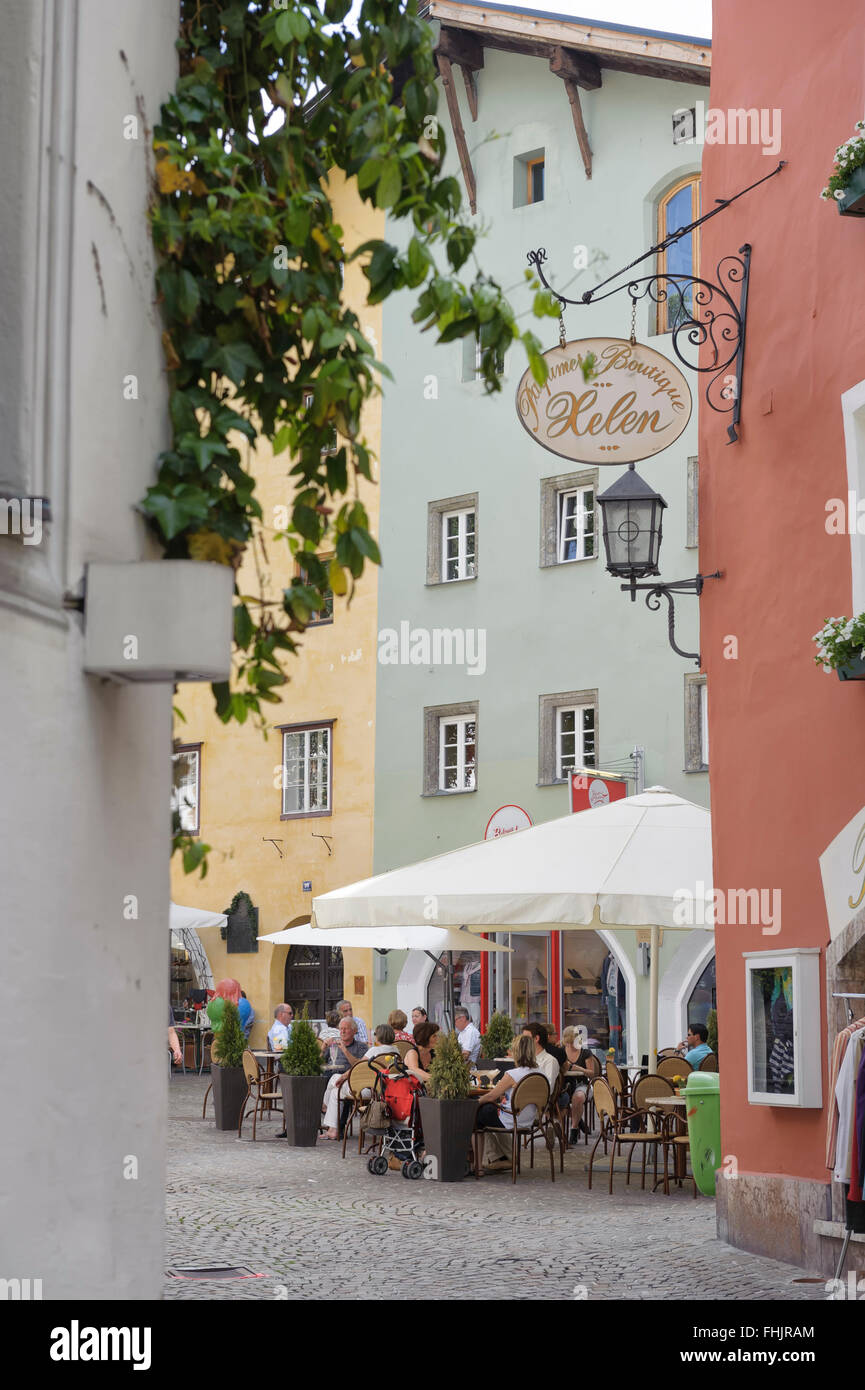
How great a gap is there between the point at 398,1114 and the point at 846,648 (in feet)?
23.5

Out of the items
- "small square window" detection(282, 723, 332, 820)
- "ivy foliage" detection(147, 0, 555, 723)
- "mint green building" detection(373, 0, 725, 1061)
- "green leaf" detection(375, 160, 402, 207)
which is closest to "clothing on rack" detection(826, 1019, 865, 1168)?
"ivy foliage" detection(147, 0, 555, 723)

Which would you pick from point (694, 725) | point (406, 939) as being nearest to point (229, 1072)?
point (406, 939)

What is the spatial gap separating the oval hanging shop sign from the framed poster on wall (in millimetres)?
3340

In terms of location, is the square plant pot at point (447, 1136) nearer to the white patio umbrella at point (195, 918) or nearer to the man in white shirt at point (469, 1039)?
the man in white shirt at point (469, 1039)

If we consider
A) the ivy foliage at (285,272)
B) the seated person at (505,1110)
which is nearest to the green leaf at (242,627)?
the ivy foliage at (285,272)

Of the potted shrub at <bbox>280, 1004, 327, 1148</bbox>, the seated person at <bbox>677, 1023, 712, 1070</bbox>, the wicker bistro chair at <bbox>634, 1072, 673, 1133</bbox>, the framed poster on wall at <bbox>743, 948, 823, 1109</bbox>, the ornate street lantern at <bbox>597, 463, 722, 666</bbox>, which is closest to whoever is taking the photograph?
the framed poster on wall at <bbox>743, 948, 823, 1109</bbox>

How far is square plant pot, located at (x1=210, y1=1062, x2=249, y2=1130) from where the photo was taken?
1775 centimetres

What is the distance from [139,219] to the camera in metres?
4.14

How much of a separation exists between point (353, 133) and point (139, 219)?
558mm

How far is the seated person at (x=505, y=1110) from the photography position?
1387 centimetres

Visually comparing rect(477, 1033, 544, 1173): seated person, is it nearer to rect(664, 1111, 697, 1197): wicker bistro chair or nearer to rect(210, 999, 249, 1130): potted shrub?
rect(664, 1111, 697, 1197): wicker bistro chair

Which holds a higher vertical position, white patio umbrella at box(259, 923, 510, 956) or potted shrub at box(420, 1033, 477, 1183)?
white patio umbrella at box(259, 923, 510, 956)

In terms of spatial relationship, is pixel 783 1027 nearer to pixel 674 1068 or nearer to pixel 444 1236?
pixel 444 1236

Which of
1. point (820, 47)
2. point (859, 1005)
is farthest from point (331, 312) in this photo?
point (820, 47)
